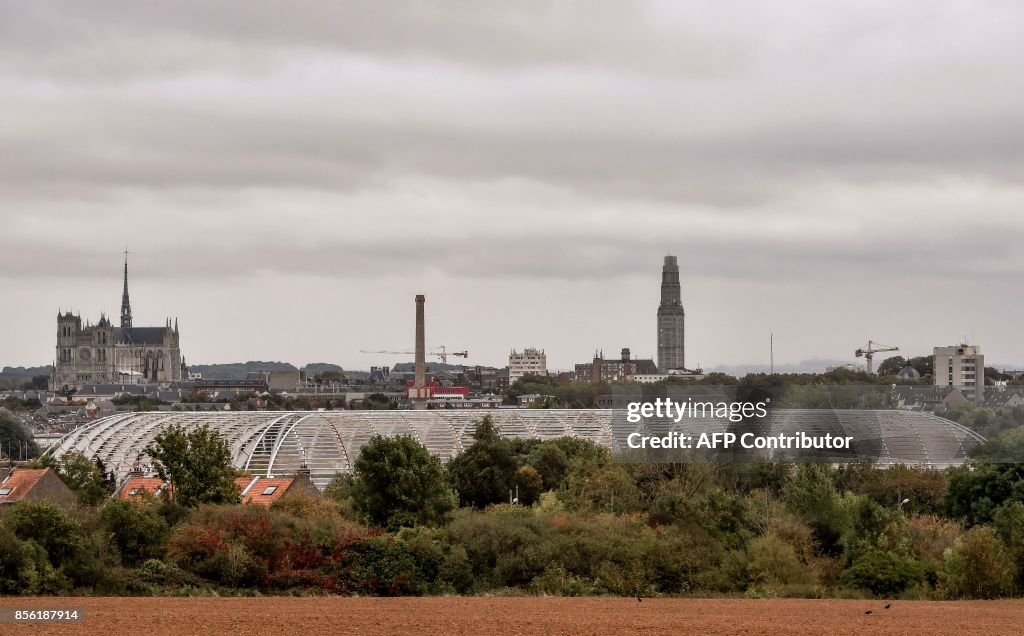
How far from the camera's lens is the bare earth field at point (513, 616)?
2458cm

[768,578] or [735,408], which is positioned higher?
[735,408]

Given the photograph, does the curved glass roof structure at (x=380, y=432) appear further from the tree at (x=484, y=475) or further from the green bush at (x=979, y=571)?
the green bush at (x=979, y=571)

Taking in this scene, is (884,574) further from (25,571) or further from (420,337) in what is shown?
(420,337)

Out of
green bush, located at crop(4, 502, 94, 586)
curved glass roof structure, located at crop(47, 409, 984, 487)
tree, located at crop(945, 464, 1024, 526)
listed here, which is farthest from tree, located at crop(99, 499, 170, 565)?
tree, located at crop(945, 464, 1024, 526)

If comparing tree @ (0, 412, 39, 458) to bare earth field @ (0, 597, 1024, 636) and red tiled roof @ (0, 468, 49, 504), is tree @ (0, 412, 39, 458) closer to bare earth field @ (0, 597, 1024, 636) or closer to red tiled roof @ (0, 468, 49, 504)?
red tiled roof @ (0, 468, 49, 504)

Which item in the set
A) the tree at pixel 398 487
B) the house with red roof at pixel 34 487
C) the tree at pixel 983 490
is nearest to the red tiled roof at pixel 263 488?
the tree at pixel 398 487

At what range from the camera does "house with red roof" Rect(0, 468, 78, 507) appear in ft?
149

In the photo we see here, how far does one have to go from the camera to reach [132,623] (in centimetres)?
2470

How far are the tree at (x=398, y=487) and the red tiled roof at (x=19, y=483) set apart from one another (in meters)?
11.7

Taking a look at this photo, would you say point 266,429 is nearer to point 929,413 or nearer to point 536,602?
point 929,413

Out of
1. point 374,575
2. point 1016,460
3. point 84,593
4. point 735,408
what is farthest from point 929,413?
point 84,593

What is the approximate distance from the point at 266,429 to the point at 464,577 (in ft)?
98.5

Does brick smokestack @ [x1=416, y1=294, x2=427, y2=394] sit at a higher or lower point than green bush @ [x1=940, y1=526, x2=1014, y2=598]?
higher

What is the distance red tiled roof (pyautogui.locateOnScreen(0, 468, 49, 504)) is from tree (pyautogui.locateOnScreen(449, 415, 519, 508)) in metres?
14.1
